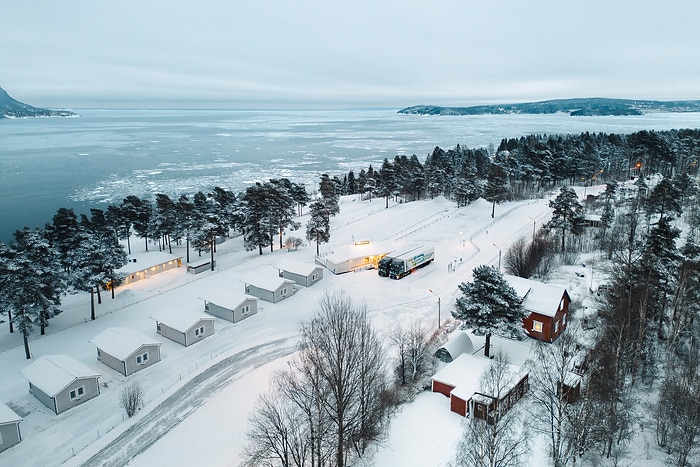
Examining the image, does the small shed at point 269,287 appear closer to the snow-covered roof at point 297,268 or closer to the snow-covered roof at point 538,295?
the snow-covered roof at point 297,268

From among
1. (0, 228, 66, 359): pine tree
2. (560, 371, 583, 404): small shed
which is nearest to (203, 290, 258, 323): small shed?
(0, 228, 66, 359): pine tree

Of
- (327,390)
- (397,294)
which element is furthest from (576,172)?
(327,390)

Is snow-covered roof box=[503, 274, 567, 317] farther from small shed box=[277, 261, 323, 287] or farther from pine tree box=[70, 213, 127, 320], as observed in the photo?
pine tree box=[70, 213, 127, 320]

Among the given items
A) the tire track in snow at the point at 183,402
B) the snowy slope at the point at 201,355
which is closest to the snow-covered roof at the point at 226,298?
the snowy slope at the point at 201,355

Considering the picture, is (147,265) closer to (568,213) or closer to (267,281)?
(267,281)

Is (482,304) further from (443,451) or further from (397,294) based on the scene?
(397,294)

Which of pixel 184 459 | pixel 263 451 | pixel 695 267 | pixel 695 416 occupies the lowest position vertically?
pixel 184 459
